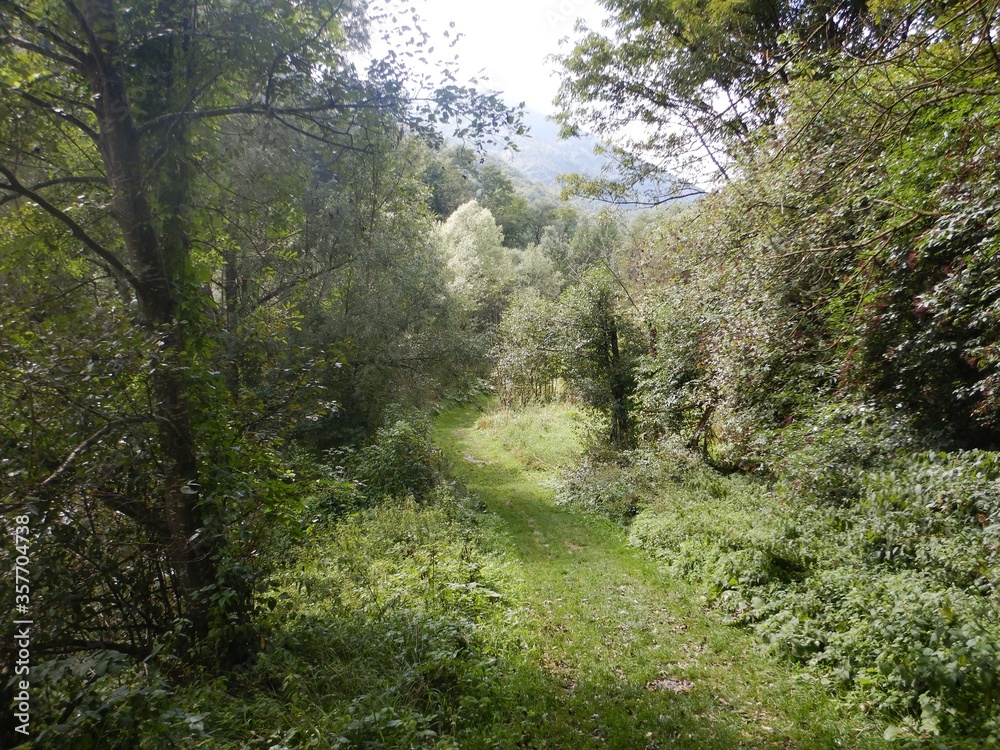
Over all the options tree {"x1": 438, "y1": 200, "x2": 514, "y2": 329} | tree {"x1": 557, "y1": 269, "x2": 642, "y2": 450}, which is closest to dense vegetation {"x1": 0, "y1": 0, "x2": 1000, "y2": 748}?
tree {"x1": 557, "y1": 269, "x2": 642, "y2": 450}

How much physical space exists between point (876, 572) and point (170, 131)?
8821mm

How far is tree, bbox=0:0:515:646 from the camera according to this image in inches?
168

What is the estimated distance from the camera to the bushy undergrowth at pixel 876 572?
4031mm

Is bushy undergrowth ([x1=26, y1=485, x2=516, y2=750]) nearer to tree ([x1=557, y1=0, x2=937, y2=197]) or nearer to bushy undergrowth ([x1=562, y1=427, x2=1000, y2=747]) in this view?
bushy undergrowth ([x1=562, y1=427, x2=1000, y2=747])

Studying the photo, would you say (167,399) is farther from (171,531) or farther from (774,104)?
(774,104)

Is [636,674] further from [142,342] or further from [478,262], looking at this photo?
[478,262]

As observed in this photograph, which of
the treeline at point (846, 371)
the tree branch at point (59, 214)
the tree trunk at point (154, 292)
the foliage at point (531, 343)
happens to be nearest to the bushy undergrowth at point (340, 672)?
the tree trunk at point (154, 292)

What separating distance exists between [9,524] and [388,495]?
8.43 m

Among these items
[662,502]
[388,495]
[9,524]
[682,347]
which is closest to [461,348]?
[388,495]

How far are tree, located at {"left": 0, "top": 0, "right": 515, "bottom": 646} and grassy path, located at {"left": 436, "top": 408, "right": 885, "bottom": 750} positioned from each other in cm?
333

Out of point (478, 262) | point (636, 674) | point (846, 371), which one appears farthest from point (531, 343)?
point (478, 262)

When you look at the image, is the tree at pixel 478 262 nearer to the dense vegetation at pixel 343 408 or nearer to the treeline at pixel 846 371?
the treeline at pixel 846 371

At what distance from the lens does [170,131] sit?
4855 millimetres

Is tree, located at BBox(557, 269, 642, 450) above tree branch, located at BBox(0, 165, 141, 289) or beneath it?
beneath
